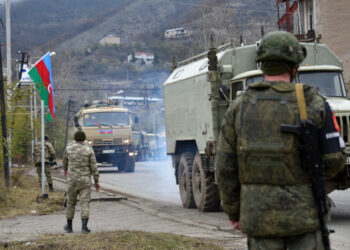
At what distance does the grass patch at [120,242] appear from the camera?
26.7 feet

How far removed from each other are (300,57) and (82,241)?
5.16 metres

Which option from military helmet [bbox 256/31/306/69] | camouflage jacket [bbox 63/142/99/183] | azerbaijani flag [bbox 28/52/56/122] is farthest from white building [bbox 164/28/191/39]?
military helmet [bbox 256/31/306/69]

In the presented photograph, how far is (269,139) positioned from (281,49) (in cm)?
53

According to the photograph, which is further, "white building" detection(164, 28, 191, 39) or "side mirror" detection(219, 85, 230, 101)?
"white building" detection(164, 28, 191, 39)

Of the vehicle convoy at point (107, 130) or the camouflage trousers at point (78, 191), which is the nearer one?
the camouflage trousers at point (78, 191)

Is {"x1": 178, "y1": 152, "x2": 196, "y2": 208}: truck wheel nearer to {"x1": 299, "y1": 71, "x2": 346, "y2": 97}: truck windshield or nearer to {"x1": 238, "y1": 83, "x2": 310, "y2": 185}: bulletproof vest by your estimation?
{"x1": 299, "y1": 71, "x2": 346, "y2": 97}: truck windshield

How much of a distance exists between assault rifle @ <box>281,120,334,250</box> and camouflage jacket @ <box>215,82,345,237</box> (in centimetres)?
4

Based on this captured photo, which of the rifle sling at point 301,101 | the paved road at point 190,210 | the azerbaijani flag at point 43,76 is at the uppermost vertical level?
the azerbaijani flag at point 43,76

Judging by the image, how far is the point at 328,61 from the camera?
1223 centimetres

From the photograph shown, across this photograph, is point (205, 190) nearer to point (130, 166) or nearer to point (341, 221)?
point (341, 221)

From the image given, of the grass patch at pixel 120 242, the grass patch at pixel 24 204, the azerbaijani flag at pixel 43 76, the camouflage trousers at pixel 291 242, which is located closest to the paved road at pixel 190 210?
the grass patch at pixel 120 242

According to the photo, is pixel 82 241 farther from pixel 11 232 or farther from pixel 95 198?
pixel 95 198

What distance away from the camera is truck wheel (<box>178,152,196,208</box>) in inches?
559

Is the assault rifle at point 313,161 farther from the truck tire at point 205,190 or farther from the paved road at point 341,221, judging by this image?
the truck tire at point 205,190
